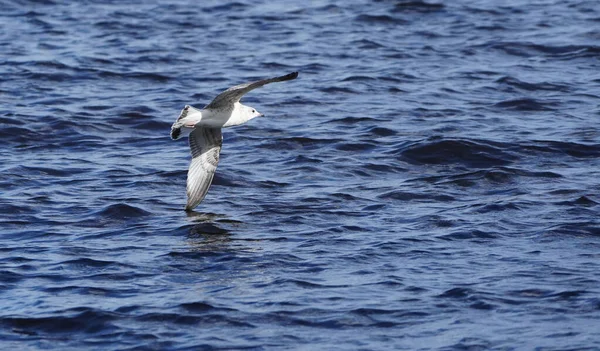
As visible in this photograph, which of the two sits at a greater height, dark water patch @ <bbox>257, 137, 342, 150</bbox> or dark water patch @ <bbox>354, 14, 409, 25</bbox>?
dark water patch @ <bbox>354, 14, 409, 25</bbox>

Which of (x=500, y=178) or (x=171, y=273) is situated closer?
(x=171, y=273)

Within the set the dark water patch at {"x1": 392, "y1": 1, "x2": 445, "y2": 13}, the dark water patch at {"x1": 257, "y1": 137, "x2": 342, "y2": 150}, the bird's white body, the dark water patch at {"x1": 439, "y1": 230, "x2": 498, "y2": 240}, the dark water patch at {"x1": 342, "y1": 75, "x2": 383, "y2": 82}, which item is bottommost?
the dark water patch at {"x1": 257, "y1": 137, "x2": 342, "y2": 150}

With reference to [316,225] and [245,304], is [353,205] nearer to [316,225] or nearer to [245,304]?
[316,225]

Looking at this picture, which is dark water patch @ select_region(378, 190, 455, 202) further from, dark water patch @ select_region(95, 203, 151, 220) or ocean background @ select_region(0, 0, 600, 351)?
dark water patch @ select_region(95, 203, 151, 220)

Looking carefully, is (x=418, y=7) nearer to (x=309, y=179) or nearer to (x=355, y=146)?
(x=355, y=146)

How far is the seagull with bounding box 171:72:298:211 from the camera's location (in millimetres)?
11125

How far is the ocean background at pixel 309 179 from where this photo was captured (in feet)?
28.7

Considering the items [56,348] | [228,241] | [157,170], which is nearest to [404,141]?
[157,170]

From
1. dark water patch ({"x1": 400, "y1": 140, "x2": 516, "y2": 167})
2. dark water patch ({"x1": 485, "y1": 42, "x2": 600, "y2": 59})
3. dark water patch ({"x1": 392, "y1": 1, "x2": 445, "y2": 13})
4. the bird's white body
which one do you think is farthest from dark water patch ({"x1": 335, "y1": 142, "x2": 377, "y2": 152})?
dark water patch ({"x1": 392, "y1": 1, "x2": 445, "y2": 13})

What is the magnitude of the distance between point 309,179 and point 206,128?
1501mm

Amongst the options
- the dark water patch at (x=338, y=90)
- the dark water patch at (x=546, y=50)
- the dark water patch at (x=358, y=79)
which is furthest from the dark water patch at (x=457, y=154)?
the dark water patch at (x=546, y=50)

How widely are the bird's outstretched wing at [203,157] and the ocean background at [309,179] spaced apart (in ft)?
0.84

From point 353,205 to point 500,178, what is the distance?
1900 mm

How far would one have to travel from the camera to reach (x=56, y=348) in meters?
8.31
